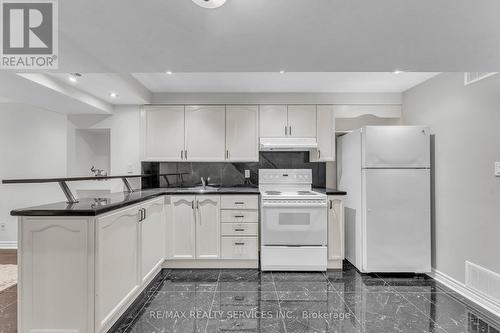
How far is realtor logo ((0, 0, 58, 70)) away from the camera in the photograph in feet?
4.52

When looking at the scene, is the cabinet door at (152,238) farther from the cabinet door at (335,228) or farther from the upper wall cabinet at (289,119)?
the cabinet door at (335,228)

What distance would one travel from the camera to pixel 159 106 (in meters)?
3.54

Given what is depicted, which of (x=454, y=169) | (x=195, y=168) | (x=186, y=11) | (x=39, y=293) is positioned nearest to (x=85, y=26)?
(x=186, y=11)

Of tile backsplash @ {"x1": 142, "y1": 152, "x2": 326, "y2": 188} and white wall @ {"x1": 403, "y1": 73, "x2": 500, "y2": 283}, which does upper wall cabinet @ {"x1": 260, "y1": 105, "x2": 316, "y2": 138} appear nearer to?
tile backsplash @ {"x1": 142, "y1": 152, "x2": 326, "y2": 188}

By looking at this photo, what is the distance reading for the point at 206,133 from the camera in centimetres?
354

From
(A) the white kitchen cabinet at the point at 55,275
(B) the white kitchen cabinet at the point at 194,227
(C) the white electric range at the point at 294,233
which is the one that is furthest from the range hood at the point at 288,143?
(A) the white kitchen cabinet at the point at 55,275

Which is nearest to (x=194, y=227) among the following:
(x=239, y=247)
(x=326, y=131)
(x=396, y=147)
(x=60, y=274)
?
(x=239, y=247)

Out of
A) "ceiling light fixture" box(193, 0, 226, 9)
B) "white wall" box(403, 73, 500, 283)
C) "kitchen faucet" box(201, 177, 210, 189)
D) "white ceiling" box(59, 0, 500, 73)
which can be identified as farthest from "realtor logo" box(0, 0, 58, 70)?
"white wall" box(403, 73, 500, 283)

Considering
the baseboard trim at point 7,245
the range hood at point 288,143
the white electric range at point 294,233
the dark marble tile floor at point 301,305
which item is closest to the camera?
the dark marble tile floor at point 301,305

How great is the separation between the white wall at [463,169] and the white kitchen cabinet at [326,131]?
3.45ft

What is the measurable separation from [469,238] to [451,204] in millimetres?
371

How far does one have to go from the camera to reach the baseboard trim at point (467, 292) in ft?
7.09

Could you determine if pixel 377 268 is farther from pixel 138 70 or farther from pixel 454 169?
pixel 138 70

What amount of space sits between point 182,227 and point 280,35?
2467 millimetres
